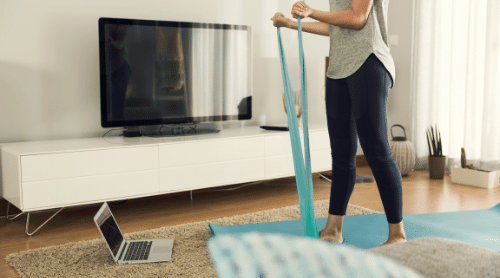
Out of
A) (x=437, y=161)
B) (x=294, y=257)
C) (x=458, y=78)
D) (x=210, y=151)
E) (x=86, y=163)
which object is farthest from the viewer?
(x=458, y=78)

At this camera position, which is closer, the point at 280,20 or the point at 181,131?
the point at 280,20

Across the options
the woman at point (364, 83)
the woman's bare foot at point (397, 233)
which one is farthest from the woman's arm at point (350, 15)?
the woman's bare foot at point (397, 233)

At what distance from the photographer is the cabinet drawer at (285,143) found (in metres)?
2.96

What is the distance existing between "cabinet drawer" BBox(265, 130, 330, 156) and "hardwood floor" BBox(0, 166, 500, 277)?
0.97 feet

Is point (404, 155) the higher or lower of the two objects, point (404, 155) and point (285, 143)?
the lower

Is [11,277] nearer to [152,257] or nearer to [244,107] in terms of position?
[152,257]

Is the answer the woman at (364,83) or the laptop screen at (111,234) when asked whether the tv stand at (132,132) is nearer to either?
the laptop screen at (111,234)

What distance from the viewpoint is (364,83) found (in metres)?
1.67

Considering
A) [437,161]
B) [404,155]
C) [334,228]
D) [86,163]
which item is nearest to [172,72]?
[86,163]

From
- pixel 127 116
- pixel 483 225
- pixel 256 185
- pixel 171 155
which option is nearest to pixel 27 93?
pixel 127 116

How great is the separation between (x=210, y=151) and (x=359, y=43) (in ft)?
4.15

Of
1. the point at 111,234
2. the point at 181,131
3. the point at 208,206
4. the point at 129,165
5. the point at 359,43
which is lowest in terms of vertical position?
the point at 208,206

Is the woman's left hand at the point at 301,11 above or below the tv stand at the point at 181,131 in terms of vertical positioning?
above

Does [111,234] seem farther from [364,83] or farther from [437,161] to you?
[437,161]
